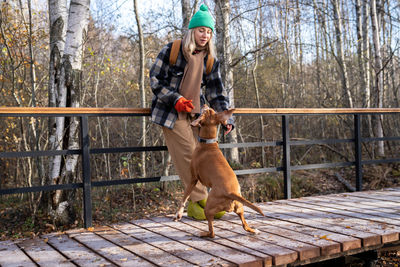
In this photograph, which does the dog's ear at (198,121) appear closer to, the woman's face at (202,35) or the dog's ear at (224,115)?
the dog's ear at (224,115)

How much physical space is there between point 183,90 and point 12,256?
190 centimetres

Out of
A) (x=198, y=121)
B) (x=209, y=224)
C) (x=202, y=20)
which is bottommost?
(x=209, y=224)

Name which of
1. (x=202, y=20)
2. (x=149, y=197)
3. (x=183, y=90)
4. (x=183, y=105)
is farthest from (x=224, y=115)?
(x=149, y=197)

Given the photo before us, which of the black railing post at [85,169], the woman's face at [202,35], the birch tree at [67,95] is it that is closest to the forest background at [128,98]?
the birch tree at [67,95]

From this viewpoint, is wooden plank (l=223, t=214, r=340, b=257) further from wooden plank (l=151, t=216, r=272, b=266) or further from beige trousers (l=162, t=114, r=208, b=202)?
beige trousers (l=162, t=114, r=208, b=202)

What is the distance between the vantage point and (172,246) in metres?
2.86

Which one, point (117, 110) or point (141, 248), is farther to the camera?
point (117, 110)

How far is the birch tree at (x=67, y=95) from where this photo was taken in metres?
4.89

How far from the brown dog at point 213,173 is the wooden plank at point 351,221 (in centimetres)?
94

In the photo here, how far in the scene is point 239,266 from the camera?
2355mm

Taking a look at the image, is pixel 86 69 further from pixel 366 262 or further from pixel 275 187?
pixel 366 262

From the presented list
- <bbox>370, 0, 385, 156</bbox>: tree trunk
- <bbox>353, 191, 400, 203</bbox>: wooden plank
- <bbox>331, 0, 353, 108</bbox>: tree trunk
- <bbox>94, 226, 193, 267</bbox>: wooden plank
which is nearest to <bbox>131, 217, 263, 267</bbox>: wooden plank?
<bbox>94, 226, 193, 267</bbox>: wooden plank

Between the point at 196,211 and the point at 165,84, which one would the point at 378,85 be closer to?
the point at 196,211

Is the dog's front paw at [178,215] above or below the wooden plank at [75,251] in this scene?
above
